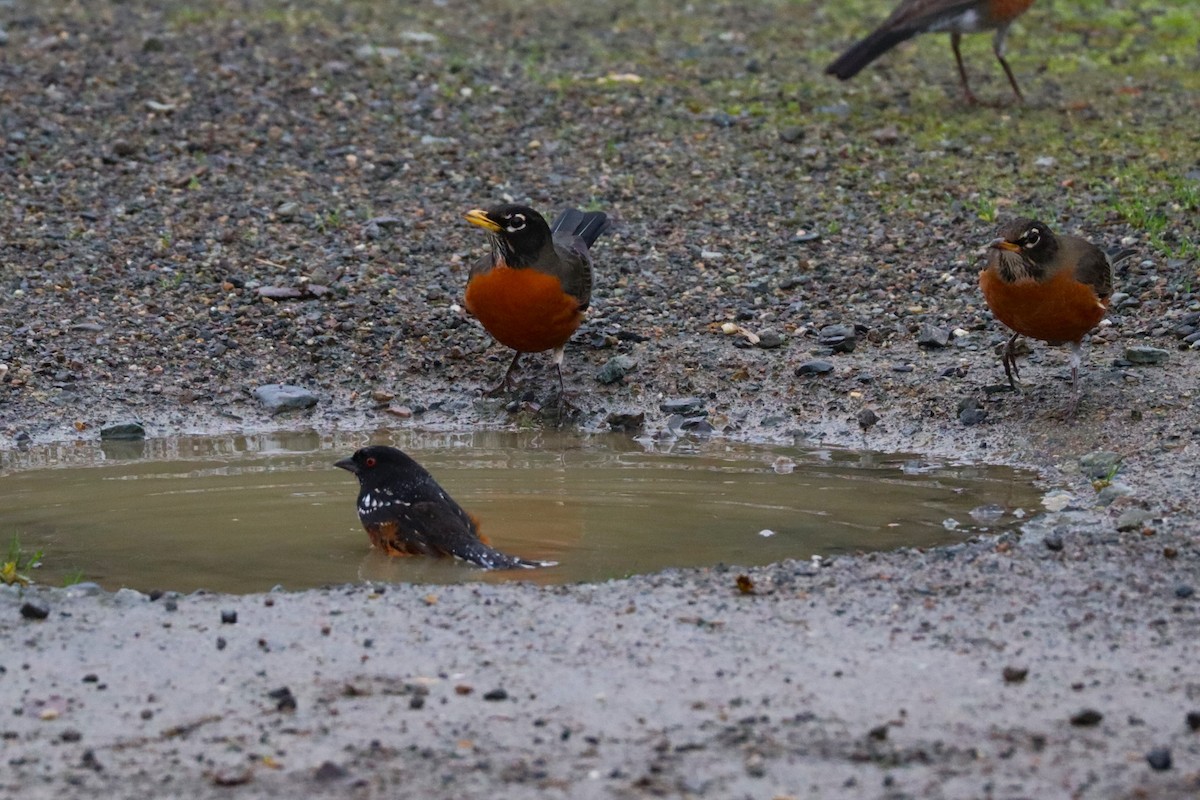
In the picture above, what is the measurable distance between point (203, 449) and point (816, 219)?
437 centimetres

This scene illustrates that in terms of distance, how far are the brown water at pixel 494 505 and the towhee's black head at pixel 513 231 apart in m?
0.92

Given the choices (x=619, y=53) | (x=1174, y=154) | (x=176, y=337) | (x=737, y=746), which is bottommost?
(x=737, y=746)

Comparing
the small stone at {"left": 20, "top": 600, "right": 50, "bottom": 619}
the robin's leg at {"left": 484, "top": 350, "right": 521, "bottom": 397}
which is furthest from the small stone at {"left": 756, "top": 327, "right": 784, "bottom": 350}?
the small stone at {"left": 20, "top": 600, "right": 50, "bottom": 619}

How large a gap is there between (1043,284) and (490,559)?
3100 millimetres

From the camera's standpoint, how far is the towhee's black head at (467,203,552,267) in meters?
8.24

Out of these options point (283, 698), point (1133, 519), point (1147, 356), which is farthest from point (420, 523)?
point (1147, 356)

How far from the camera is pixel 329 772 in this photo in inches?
157

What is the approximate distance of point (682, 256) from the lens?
32.7ft

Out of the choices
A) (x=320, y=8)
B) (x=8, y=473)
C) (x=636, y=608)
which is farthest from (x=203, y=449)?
(x=320, y=8)

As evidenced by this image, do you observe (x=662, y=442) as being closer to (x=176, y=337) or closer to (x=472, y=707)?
(x=176, y=337)

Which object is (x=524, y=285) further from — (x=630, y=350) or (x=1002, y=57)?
(x=1002, y=57)

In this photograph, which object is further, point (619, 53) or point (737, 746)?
point (619, 53)

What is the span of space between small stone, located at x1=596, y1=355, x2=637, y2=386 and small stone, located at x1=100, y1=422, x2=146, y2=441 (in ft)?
7.77

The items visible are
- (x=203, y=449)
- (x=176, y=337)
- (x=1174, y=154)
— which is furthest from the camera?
(x=1174, y=154)
